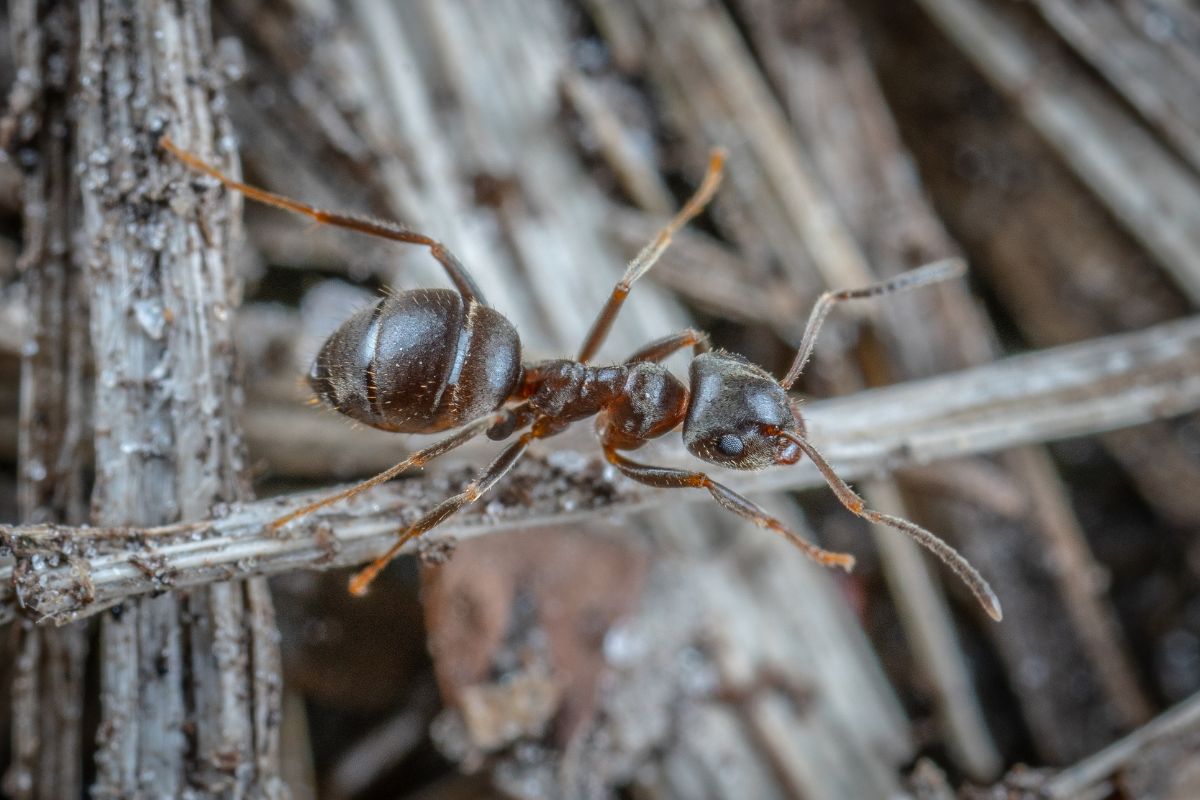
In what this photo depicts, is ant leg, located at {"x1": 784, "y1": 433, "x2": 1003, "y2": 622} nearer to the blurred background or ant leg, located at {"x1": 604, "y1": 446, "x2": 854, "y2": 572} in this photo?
ant leg, located at {"x1": 604, "y1": 446, "x2": 854, "y2": 572}

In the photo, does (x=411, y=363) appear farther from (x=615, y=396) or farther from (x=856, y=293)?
(x=856, y=293)

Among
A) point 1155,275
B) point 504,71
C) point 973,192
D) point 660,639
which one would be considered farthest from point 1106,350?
point 504,71

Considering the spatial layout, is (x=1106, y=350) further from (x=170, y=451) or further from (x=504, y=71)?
(x=170, y=451)

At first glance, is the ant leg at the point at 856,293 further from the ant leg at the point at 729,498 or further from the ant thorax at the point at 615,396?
the ant leg at the point at 729,498

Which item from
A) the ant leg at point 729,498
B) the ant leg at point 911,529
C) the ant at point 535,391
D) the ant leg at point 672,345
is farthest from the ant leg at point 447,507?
the ant leg at point 911,529

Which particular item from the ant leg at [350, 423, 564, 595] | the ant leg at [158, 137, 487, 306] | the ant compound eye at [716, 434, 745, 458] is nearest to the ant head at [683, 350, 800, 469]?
the ant compound eye at [716, 434, 745, 458]

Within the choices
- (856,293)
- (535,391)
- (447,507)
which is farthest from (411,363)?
(856,293)
